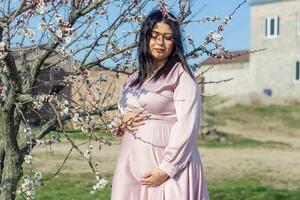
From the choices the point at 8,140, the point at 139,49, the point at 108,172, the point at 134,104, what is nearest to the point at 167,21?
the point at 139,49

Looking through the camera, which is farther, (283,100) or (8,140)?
(283,100)

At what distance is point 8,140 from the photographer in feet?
12.5

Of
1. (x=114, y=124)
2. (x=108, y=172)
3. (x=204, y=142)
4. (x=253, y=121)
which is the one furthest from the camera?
(x=253, y=121)

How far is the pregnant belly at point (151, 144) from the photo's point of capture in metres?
3.59

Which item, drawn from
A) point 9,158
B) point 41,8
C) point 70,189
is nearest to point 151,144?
point 9,158

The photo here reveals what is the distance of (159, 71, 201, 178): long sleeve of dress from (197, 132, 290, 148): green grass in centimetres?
1452

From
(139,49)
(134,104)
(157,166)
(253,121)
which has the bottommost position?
(253,121)

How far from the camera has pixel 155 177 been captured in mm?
3547

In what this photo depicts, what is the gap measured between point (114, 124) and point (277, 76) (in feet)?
112

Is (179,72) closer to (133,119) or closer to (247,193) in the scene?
(133,119)

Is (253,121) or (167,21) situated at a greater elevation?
(167,21)

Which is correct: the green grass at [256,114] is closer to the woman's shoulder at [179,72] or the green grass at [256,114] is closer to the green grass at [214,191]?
the green grass at [214,191]

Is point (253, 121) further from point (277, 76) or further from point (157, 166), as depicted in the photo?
point (157, 166)

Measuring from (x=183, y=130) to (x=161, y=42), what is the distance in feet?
1.40
